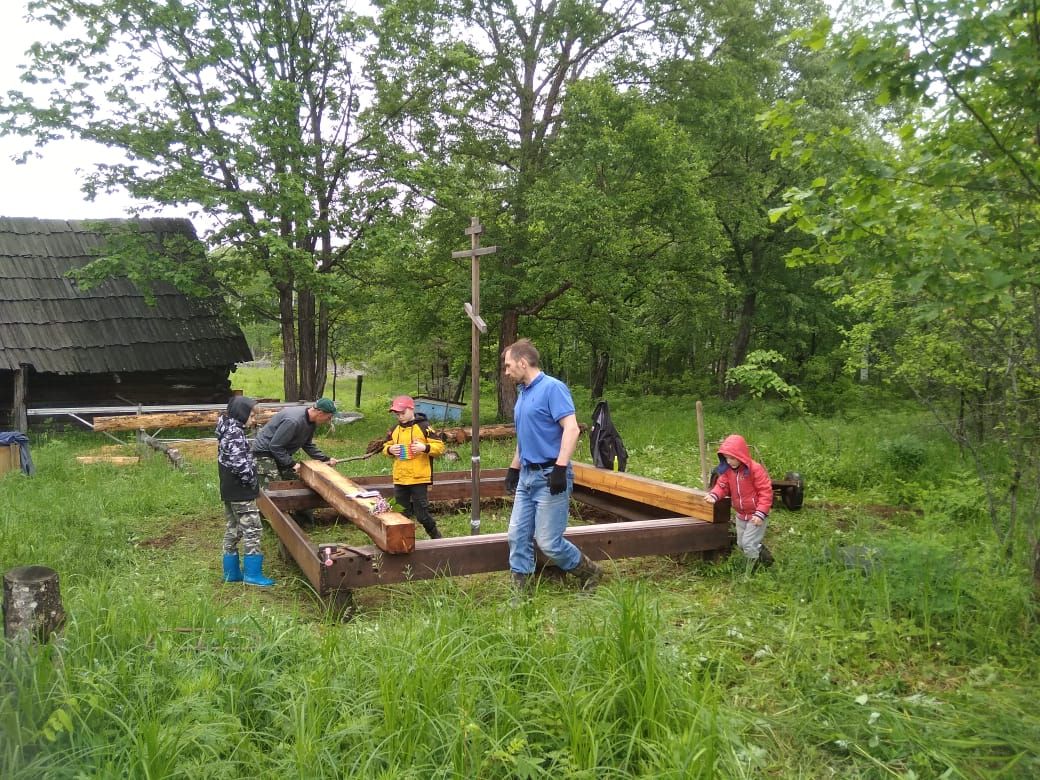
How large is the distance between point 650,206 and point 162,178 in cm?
984

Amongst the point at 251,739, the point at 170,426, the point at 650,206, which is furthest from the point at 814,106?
the point at 251,739

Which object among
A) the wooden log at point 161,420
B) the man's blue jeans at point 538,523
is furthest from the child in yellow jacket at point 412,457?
the wooden log at point 161,420

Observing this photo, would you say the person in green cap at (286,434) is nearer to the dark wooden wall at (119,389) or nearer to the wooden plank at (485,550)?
the wooden plank at (485,550)

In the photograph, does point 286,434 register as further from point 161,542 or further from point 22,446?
point 22,446

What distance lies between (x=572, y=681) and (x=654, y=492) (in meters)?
3.81

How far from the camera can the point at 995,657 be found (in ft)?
13.2

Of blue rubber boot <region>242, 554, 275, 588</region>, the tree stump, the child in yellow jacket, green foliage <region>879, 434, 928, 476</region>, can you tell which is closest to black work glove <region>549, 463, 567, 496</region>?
the child in yellow jacket

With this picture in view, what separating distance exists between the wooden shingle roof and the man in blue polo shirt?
13497 mm

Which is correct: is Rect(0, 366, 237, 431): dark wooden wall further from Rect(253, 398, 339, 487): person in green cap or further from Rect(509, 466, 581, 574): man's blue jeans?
Rect(509, 466, 581, 574): man's blue jeans

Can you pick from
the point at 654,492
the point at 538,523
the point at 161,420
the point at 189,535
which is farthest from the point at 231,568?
the point at 161,420

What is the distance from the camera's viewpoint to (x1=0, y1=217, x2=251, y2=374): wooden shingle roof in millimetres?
15423

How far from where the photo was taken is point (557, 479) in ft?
16.4

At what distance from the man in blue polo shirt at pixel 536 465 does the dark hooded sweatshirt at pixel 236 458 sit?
2317 millimetres

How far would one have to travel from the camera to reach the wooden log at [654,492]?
6215 mm
